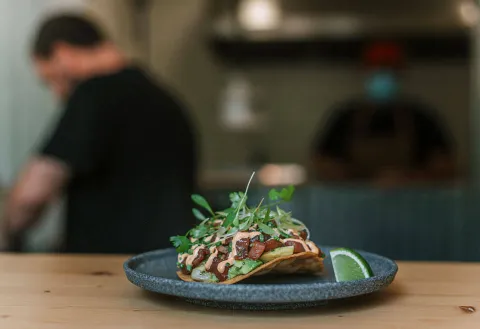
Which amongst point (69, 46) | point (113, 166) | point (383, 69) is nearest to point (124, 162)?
point (113, 166)

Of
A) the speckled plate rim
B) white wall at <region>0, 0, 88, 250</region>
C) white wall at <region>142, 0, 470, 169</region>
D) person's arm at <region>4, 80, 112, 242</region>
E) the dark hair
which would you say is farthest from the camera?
white wall at <region>142, 0, 470, 169</region>

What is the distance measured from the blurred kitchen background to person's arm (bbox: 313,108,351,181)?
0.10 meters

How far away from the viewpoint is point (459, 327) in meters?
0.91

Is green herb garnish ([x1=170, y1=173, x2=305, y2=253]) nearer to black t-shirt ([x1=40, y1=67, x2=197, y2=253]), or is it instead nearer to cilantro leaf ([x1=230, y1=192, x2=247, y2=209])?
cilantro leaf ([x1=230, y1=192, x2=247, y2=209])

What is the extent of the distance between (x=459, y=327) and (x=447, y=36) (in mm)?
3980

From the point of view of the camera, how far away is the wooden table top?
3.02ft

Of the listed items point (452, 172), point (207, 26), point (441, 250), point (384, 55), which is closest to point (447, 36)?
point (384, 55)

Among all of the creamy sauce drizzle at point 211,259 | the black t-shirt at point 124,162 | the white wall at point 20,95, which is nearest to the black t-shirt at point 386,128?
the white wall at point 20,95

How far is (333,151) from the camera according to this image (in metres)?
5.09

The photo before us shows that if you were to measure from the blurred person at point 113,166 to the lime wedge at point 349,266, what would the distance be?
1.32 m

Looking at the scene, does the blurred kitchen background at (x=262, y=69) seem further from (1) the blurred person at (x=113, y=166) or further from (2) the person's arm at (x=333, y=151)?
(1) the blurred person at (x=113, y=166)

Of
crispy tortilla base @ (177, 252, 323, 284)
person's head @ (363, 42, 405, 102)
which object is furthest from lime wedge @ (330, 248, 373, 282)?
person's head @ (363, 42, 405, 102)

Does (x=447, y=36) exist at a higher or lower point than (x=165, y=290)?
higher

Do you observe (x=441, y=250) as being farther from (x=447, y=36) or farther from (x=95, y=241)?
(x=447, y=36)
